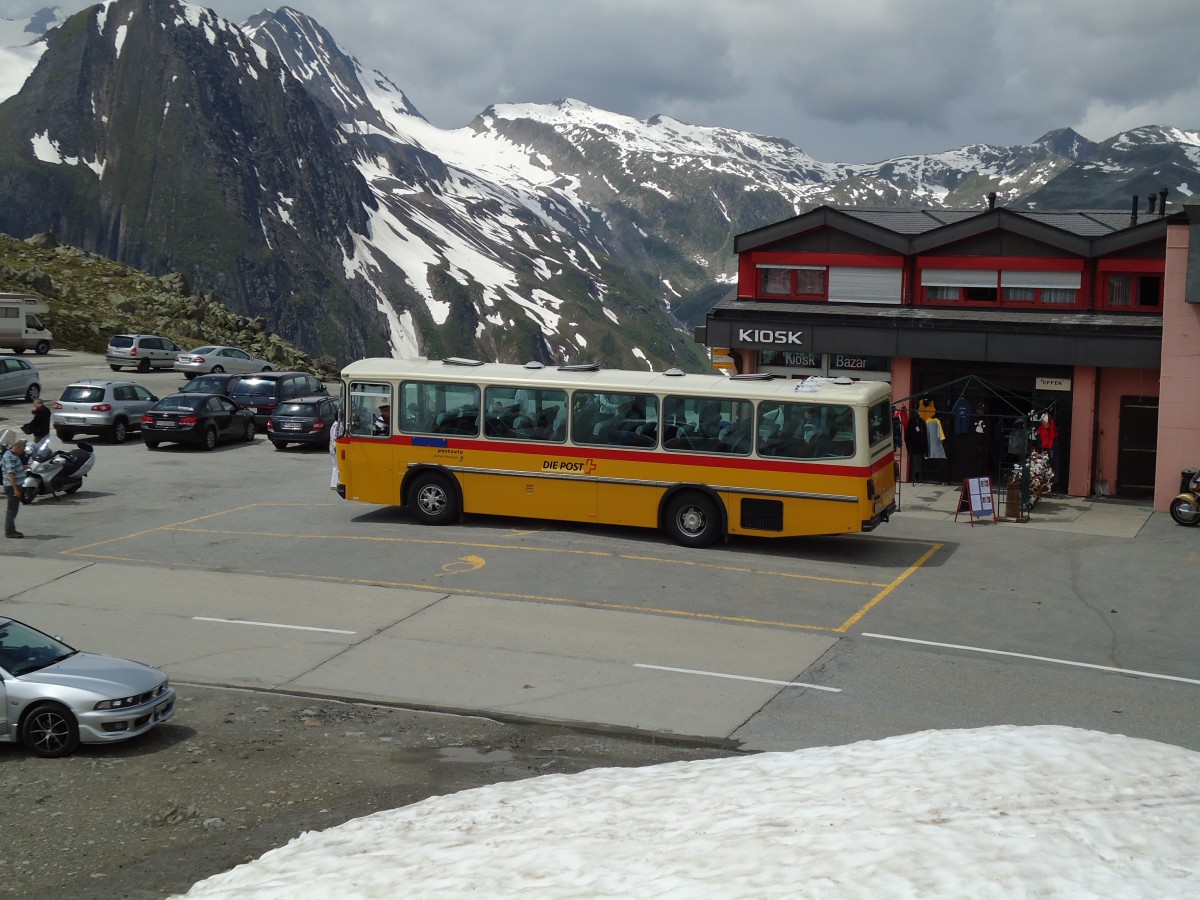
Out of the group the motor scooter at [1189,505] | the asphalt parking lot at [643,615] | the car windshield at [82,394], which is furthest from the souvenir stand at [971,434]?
the car windshield at [82,394]

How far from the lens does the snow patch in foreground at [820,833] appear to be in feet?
20.0

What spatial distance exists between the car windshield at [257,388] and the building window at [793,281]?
54.3 feet

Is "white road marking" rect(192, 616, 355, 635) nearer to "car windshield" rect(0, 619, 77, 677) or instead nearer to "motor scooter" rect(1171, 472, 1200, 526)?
"car windshield" rect(0, 619, 77, 677)

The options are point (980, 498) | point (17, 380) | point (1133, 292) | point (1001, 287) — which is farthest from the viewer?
point (17, 380)

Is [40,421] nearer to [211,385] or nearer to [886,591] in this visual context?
[211,385]

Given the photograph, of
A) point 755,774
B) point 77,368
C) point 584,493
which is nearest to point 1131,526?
point 584,493

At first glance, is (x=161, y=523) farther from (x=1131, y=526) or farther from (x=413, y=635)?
(x=1131, y=526)

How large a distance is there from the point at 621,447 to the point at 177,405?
17856 millimetres

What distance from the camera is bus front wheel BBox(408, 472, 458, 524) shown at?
23.6 meters

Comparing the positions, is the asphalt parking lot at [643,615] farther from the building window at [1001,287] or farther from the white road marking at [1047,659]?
the building window at [1001,287]

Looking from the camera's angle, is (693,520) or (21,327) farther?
(21,327)

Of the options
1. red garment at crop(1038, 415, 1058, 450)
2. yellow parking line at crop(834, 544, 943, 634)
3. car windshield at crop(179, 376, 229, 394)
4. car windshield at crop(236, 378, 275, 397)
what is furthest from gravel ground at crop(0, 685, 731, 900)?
car windshield at crop(179, 376, 229, 394)

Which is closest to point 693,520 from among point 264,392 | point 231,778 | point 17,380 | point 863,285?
point 231,778

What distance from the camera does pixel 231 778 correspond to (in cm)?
1144
